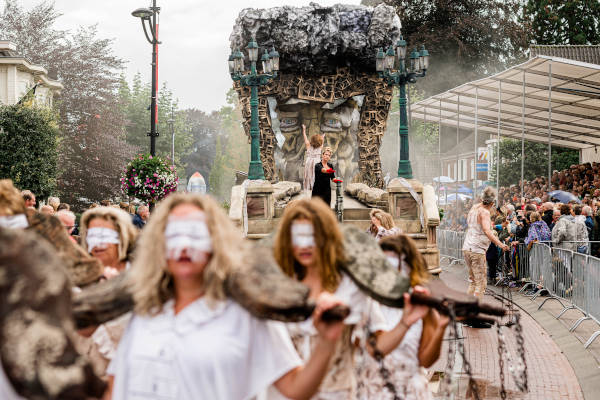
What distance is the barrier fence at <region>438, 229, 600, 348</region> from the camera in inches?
441

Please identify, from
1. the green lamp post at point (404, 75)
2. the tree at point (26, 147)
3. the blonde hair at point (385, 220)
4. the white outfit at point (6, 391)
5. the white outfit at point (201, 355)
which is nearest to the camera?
the white outfit at point (6, 391)

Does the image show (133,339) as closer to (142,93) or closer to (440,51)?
(440,51)

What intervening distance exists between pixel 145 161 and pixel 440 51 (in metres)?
28.8

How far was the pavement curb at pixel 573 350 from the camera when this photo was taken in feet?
28.8

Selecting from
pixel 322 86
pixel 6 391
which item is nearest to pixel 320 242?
pixel 6 391

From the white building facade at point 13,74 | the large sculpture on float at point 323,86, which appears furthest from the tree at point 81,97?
the large sculpture on float at point 323,86

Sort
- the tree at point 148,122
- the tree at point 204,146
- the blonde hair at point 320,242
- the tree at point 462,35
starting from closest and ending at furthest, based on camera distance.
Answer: the blonde hair at point 320,242
the tree at point 462,35
the tree at point 148,122
the tree at point 204,146

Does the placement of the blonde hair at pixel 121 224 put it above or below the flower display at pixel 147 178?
below

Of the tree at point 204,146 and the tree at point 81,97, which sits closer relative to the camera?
the tree at point 81,97

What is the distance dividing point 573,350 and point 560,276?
3.19 meters

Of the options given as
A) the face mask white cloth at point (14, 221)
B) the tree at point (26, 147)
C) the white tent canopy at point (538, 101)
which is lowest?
the face mask white cloth at point (14, 221)

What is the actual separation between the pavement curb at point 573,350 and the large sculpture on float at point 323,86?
13.1 metres

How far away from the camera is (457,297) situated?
3889mm

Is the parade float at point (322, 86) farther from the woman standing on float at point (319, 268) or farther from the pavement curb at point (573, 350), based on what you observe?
the woman standing on float at point (319, 268)
